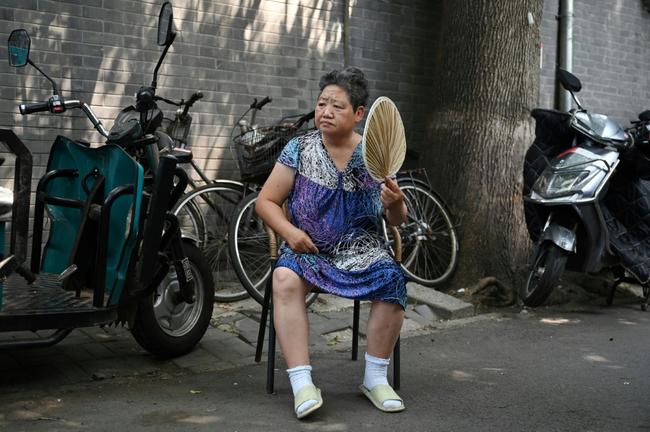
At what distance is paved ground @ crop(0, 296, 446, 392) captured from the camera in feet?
12.6

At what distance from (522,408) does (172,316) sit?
198 centimetres

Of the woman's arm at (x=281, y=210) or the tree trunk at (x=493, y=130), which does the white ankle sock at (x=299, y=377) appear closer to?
the woman's arm at (x=281, y=210)

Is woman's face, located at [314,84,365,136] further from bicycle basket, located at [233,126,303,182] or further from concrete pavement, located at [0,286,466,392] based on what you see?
bicycle basket, located at [233,126,303,182]

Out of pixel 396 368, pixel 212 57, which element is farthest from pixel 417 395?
pixel 212 57

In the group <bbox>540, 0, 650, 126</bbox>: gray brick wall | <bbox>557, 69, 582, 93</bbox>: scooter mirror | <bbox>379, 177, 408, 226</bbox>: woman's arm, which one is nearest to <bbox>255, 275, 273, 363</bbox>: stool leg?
<bbox>379, 177, 408, 226</bbox>: woman's arm

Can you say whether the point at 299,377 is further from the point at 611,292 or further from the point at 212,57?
the point at 611,292

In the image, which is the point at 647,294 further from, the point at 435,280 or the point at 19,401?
the point at 19,401

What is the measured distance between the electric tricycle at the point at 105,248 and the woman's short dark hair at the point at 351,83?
2.84 feet

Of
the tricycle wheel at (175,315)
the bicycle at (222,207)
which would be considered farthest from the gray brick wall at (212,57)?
the tricycle wheel at (175,315)

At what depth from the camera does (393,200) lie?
3402 millimetres

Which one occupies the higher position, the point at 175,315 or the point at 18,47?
the point at 18,47

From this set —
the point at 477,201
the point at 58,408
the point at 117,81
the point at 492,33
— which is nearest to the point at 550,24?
the point at 492,33

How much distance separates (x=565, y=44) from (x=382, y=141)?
584cm

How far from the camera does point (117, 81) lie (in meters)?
5.65
